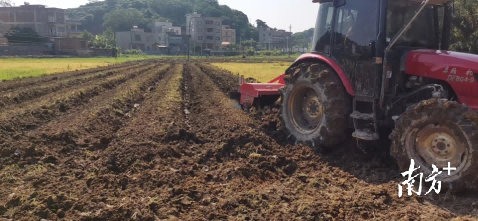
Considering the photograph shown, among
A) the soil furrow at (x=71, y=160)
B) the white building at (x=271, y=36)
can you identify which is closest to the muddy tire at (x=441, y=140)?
the soil furrow at (x=71, y=160)

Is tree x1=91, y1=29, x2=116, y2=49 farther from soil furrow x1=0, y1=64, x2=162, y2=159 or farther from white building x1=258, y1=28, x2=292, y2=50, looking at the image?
soil furrow x1=0, y1=64, x2=162, y2=159

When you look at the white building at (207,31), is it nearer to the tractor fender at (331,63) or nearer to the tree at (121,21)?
→ the tree at (121,21)

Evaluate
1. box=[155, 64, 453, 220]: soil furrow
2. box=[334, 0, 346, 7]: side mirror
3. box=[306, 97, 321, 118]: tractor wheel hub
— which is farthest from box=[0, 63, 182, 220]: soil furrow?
box=[334, 0, 346, 7]: side mirror

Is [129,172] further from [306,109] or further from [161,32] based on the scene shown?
[161,32]

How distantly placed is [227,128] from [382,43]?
10.9 ft

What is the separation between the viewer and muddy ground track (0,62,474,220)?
12.2ft

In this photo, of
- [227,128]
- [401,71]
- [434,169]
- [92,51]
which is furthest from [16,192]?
[92,51]

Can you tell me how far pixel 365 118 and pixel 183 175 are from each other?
2617 mm

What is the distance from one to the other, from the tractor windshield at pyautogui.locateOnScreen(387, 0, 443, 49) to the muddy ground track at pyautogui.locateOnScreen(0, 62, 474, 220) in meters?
1.86

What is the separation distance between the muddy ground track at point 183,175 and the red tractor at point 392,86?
48 cm

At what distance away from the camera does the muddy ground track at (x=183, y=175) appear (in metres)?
3.72

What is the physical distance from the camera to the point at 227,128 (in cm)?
717

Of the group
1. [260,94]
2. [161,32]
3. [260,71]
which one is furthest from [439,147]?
[161,32]

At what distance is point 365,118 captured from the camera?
16.6 ft
